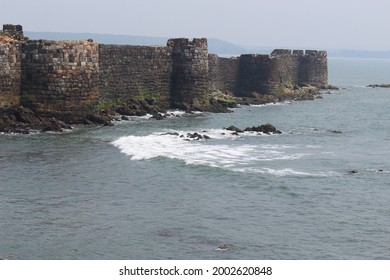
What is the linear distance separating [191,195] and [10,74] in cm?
1905

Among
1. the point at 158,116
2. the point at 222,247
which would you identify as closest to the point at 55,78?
the point at 158,116

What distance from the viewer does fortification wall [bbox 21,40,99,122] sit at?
39.7 metres

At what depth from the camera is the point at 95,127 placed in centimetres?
4059

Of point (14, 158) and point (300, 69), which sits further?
point (300, 69)

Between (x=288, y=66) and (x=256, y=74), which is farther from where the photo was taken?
(x=288, y=66)

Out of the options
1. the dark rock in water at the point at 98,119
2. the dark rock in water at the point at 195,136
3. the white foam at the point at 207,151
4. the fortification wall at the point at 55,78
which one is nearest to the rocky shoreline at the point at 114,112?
the dark rock in water at the point at 98,119

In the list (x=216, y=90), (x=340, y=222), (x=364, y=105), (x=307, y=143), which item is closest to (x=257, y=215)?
(x=340, y=222)

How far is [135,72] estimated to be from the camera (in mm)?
49125

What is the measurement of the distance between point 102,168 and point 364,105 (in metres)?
42.2

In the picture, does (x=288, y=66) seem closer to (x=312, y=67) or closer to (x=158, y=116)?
(x=312, y=67)

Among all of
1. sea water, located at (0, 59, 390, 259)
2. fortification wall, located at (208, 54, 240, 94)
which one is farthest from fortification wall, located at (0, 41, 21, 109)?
fortification wall, located at (208, 54, 240, 94)
